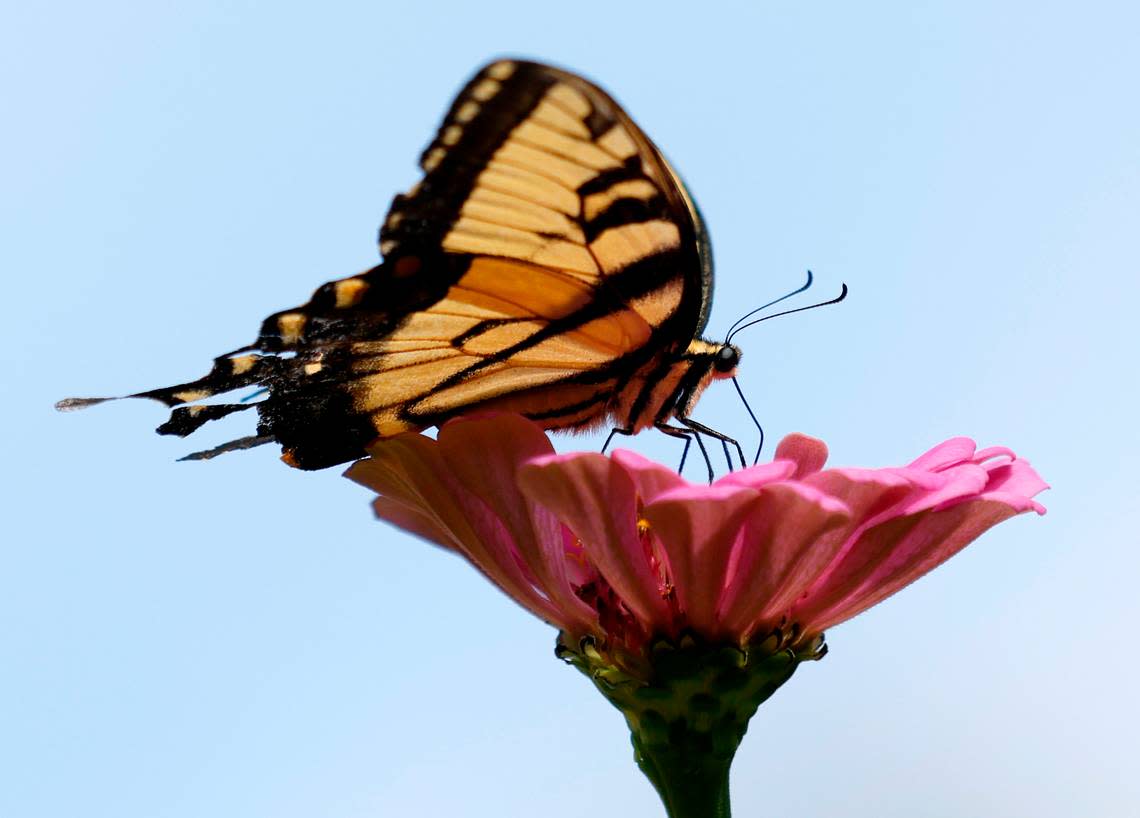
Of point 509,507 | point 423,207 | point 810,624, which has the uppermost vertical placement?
point 423,207

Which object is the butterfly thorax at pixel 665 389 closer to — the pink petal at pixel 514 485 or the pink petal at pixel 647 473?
the pink petal at pixel 514 485

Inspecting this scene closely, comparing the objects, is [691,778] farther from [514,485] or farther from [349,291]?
[349,291]

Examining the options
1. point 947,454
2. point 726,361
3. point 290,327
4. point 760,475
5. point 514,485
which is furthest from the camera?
point 726,361

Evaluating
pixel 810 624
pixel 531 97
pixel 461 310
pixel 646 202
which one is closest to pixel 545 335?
pixel 461 310

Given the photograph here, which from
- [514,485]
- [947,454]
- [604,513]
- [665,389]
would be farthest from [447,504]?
[947,454]

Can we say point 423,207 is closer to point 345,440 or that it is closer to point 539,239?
point 539,239

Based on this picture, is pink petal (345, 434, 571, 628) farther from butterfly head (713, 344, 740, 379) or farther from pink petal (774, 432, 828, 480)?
butterfly head (713, 344, 740, 379)
